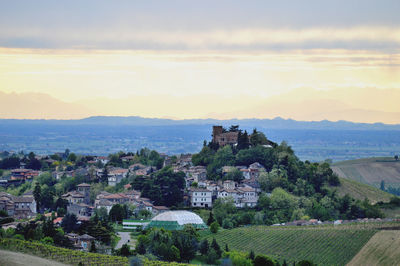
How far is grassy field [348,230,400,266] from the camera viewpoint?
56.3 meters

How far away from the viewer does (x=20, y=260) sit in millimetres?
46562

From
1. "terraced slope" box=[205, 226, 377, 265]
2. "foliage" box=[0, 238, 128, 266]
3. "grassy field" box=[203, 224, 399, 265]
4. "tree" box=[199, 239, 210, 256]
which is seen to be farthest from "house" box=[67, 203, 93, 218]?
"foliage" box=[0, 238, 128, 266]

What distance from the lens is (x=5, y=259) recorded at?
45.4 m

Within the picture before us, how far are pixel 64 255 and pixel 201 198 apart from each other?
30.3m

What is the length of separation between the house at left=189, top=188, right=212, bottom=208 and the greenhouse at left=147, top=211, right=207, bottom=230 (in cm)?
746

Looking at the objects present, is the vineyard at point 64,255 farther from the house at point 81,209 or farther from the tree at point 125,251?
the house at point 81,209

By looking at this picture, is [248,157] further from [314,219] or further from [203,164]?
[314,219]

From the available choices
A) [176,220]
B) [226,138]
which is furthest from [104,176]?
[176,220]

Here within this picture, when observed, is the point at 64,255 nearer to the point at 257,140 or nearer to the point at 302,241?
the point at 302,241

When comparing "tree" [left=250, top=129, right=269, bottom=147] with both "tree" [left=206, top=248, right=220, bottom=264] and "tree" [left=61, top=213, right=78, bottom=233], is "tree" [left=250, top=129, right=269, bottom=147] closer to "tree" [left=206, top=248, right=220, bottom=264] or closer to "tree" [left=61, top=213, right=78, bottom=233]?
"tree" [left=61, top=213, right=78, bottom=233]

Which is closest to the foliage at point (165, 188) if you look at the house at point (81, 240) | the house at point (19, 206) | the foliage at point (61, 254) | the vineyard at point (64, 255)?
the house at point (19, 206)

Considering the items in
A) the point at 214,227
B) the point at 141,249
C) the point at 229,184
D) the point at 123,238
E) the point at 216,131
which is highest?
the point at 216,131

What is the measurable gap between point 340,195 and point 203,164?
16100 millimetres

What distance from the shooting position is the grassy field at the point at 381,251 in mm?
56312
